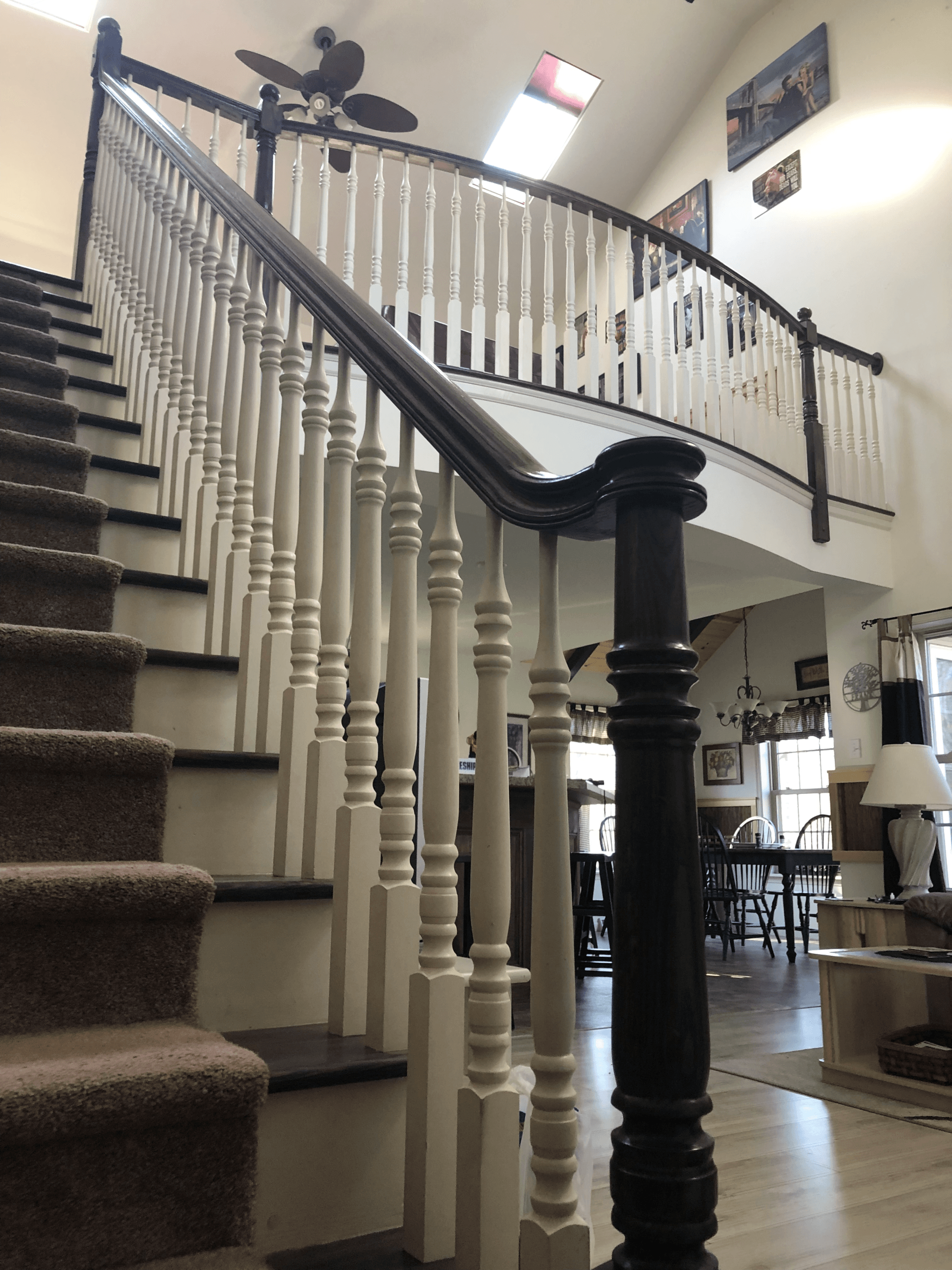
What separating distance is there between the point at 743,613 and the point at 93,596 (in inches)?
375

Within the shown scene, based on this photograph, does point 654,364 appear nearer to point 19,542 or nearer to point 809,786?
point 19,542

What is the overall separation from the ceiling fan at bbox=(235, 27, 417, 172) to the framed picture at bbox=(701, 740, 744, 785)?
288 inches

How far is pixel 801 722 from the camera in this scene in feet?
32.0

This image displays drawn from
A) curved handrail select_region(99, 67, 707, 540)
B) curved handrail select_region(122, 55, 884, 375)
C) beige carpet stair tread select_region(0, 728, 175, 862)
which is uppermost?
curved handrail select_region(122, 55, 884, 375)

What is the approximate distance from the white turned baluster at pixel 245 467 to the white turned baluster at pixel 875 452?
5022 millimetres

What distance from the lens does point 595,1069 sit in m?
3.44

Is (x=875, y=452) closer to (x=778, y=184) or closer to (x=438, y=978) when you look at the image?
(x=778, y=184)

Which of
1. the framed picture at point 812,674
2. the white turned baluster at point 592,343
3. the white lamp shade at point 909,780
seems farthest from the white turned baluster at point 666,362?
the framed picture at point 812,674

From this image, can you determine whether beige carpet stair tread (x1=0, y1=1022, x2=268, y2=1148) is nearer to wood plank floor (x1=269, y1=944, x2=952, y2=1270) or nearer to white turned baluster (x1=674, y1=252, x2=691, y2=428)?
wood plank floor (x1=269, y1=944, x2=952, y2=1270)

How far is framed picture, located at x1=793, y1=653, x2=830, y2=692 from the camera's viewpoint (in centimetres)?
972

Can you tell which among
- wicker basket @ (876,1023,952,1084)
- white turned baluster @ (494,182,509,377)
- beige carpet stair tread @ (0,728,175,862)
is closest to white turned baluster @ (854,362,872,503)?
white turned baluster @ (494,182,509,377)

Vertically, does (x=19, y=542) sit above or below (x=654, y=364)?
below

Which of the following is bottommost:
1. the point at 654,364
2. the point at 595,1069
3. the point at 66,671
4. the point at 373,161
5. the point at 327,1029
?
the point at 595,1069

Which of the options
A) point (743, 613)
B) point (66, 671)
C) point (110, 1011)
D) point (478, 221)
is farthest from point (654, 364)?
point (743, 613)
